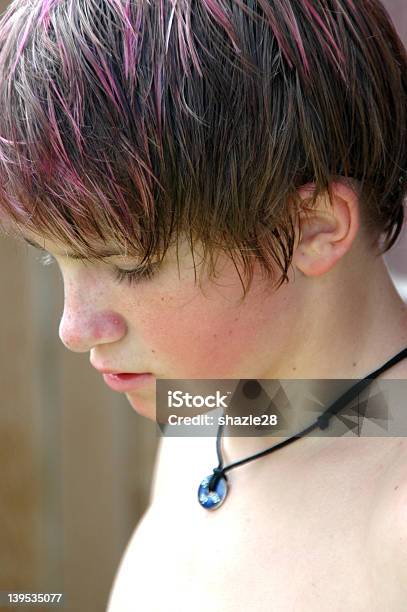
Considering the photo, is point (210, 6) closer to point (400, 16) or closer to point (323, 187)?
point (323, 187)

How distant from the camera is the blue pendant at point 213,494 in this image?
1.03 meters

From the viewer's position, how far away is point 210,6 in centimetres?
84

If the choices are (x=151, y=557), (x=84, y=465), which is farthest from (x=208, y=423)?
(x=84, y=465)

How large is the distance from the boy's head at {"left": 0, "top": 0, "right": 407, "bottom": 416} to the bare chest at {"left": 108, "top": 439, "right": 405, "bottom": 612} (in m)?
0.17

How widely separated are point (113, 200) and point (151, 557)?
459 millimetres

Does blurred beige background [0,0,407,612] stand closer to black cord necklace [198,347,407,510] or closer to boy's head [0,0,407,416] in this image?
black cord necklace [198,347,407,510]

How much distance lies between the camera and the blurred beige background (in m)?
2.09

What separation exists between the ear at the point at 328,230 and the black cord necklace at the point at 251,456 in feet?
→ 0.40
